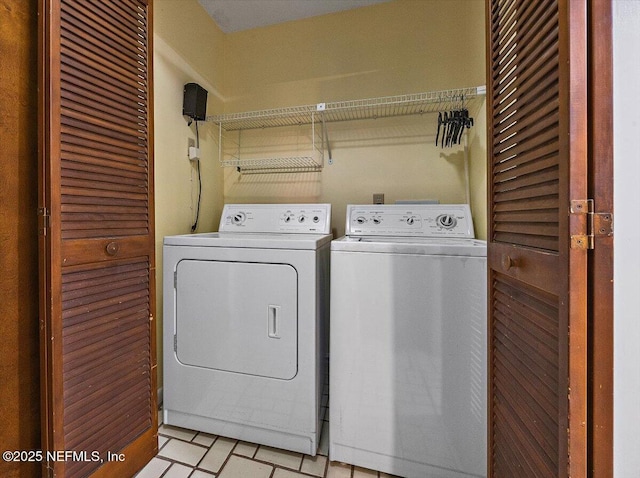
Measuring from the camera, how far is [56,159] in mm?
927

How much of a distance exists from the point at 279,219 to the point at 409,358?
1159mm

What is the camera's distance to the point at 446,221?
5.40 ft

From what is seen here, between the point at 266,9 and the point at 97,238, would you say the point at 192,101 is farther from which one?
the point at 97,238

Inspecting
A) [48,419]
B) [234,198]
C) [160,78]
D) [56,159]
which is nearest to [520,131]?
[56,159]

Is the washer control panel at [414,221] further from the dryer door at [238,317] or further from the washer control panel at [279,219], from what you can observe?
the dryer door at [238,317]

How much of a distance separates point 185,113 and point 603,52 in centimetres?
198

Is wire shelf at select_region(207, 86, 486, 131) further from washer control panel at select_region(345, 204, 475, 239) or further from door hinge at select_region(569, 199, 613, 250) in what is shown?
door hinge at select_region(569, 199, 613, 250)

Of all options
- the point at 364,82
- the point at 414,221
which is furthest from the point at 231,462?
the point at 364,82

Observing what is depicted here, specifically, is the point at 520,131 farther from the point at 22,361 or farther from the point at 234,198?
the point at 234,198

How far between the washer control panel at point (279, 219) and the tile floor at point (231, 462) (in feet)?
3.82

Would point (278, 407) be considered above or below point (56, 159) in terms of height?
below

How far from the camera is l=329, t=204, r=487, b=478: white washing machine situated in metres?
1.14

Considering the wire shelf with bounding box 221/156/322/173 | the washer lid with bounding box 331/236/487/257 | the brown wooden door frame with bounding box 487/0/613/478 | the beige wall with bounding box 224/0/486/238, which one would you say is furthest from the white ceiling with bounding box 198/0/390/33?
the brown wooden door frame with bounding box 487/0/613/478

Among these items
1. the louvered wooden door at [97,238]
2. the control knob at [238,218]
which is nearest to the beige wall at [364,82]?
the control knob at [238,218]
